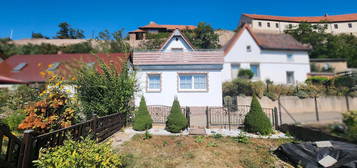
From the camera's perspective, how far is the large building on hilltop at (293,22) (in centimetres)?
Answer: 4119

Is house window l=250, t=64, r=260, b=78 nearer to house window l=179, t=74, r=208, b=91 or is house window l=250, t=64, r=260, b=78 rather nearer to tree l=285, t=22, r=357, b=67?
house window l=179, t=74, r=208, b=91

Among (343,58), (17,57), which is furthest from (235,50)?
(17,57)

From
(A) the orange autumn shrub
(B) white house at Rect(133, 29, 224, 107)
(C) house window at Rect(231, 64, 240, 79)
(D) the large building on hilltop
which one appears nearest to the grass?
(A) the orange autumn shrub

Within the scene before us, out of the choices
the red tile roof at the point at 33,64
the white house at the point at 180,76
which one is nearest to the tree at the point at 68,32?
the red tile roof at the point at 33,64

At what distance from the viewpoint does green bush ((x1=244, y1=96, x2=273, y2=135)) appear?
24.5 feet

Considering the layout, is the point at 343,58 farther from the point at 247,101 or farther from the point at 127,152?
the point at 127,152

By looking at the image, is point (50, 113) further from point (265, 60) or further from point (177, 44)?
point (265, 60)

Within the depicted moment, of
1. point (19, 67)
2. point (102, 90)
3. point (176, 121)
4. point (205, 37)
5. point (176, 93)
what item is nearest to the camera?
point (176, 121)

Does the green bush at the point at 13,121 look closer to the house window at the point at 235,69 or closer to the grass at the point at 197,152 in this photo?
the grass at the point at 197,152

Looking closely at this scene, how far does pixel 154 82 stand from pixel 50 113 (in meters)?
6.75

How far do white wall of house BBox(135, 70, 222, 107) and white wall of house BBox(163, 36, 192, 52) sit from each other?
3.55m

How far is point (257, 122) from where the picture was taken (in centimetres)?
760

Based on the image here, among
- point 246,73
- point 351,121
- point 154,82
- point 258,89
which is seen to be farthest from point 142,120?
point 246,73

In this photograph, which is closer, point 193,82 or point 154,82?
point 193,82
